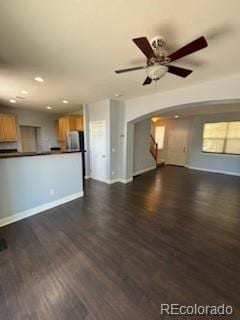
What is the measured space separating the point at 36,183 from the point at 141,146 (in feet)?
14.6

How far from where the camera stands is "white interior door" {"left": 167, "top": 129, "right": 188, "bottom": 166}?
322 inches

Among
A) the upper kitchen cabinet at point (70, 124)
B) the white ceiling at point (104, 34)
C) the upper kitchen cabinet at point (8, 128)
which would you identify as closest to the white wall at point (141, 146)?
the upper kitchen cabinet at point (70, 124)

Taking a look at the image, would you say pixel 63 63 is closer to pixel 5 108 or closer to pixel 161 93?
pixel 161 93

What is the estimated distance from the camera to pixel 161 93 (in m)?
4.10

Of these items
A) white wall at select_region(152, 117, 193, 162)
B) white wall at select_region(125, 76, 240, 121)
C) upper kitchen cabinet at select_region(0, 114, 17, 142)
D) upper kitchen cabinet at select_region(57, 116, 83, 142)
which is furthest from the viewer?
white wall at select_region(152, 117, 193, 162)

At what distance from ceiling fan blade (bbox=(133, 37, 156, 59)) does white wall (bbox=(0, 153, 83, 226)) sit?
2.76 metres

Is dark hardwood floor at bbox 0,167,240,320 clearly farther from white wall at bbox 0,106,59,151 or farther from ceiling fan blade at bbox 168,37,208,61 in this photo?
white wall at bbox 0,106,59,151

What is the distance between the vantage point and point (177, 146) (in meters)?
8.44

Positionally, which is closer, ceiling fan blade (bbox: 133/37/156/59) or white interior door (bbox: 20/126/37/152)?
ceiling fan blade (bbox: 133/37/156/59)

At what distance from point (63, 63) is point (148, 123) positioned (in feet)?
15.4

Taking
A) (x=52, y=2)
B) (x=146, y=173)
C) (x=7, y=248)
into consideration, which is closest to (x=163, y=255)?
(x=7, y=248)

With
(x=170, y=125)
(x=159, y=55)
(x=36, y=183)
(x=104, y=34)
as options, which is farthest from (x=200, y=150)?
(x=36, y=183)

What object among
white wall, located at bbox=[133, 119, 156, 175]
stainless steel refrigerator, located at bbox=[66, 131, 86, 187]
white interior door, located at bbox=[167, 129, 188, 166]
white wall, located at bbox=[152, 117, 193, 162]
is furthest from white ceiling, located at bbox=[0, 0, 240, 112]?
white interior door, located at bbox=[167, 129, 188, 166]

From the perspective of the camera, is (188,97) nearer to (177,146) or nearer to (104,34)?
(104,34)
